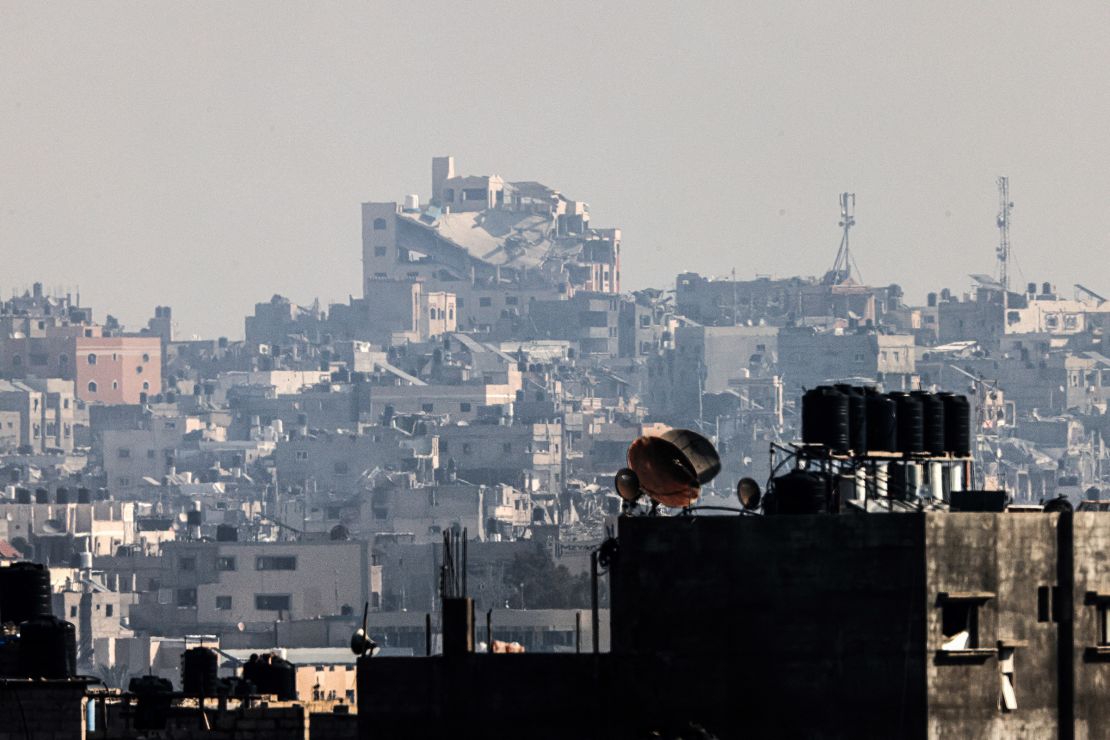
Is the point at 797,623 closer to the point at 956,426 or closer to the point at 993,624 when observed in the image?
the point at 993,624

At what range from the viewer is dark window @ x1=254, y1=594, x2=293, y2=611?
17838cm

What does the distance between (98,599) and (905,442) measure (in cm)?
13989

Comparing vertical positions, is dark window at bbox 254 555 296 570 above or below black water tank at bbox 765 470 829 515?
above

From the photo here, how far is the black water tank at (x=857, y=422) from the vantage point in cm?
3719

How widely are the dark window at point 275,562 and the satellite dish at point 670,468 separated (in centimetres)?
14454

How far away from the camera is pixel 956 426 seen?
39.1 m

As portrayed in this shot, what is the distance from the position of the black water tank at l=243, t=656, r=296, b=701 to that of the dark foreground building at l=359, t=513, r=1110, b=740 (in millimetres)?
17715

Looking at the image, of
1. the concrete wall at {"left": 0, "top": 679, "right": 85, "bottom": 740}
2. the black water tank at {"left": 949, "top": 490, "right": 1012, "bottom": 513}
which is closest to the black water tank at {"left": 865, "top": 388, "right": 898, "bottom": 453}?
the black water tank at {"left": 949, "top": 490, "right": 1012, "bottom": 513}

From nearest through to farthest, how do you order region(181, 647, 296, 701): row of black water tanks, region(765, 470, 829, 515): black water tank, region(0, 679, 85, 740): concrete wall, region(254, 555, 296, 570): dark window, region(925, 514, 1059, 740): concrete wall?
region(925, 514, 1059, 740): concrete wall → region(0, 679, 85, 740): concrete wall → region(765, 470, 829, 515): black water tank → region(181, 647, 296, 701): row of black water tanks → region(254, 555, 296, 570): dark window

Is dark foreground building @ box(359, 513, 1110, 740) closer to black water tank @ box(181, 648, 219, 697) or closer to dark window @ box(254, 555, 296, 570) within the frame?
black water tank @ box(181, 648, 219, 697)

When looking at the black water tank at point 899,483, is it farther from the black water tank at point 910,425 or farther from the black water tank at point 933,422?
the black water tank at point 933,422

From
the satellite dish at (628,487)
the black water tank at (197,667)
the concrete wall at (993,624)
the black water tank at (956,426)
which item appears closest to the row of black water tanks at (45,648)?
the satellite dish at (628,487)

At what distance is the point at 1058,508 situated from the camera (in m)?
35.7

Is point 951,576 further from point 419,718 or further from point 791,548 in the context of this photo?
point 419,718
